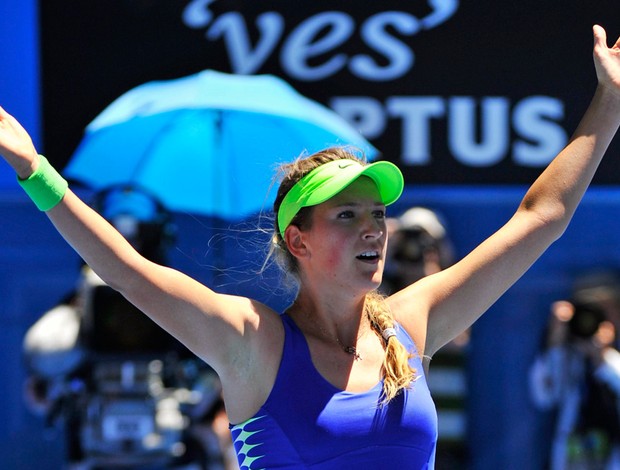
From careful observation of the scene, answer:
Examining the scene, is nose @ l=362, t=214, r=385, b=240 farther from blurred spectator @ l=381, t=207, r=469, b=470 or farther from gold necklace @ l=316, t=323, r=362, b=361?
blurred spectator @ l=381, t=207, r=469, b=470

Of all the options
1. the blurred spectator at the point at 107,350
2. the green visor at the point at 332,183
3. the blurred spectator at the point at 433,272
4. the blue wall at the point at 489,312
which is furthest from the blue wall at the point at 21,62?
the green visor at the point at 332,183

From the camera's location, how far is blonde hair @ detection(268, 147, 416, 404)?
2229 mm

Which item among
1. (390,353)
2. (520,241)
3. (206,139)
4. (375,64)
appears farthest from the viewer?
(375,64)

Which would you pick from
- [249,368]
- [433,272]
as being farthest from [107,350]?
[249,368]

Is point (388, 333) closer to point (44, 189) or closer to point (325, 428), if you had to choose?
point (325, 428)

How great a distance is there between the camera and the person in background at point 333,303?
2.10m

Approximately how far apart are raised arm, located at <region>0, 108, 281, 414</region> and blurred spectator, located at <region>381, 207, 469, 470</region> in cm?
296

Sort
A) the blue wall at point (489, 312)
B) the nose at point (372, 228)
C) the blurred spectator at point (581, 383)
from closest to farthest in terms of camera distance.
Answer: the nose at point (372, 228)
the blurred spectator at point (581, 383)
the blue wall at point (489, 312)

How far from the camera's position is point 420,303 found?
7.97 feet

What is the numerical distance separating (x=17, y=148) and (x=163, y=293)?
0.36m

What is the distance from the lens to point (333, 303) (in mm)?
2342

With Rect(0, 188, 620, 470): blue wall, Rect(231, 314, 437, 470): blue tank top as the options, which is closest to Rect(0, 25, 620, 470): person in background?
Rect(231, 314, 437, 470): blue tank top

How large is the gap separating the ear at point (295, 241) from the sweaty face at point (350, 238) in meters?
0.02

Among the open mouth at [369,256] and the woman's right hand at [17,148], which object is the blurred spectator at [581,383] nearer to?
the open mouth at [369,256]
